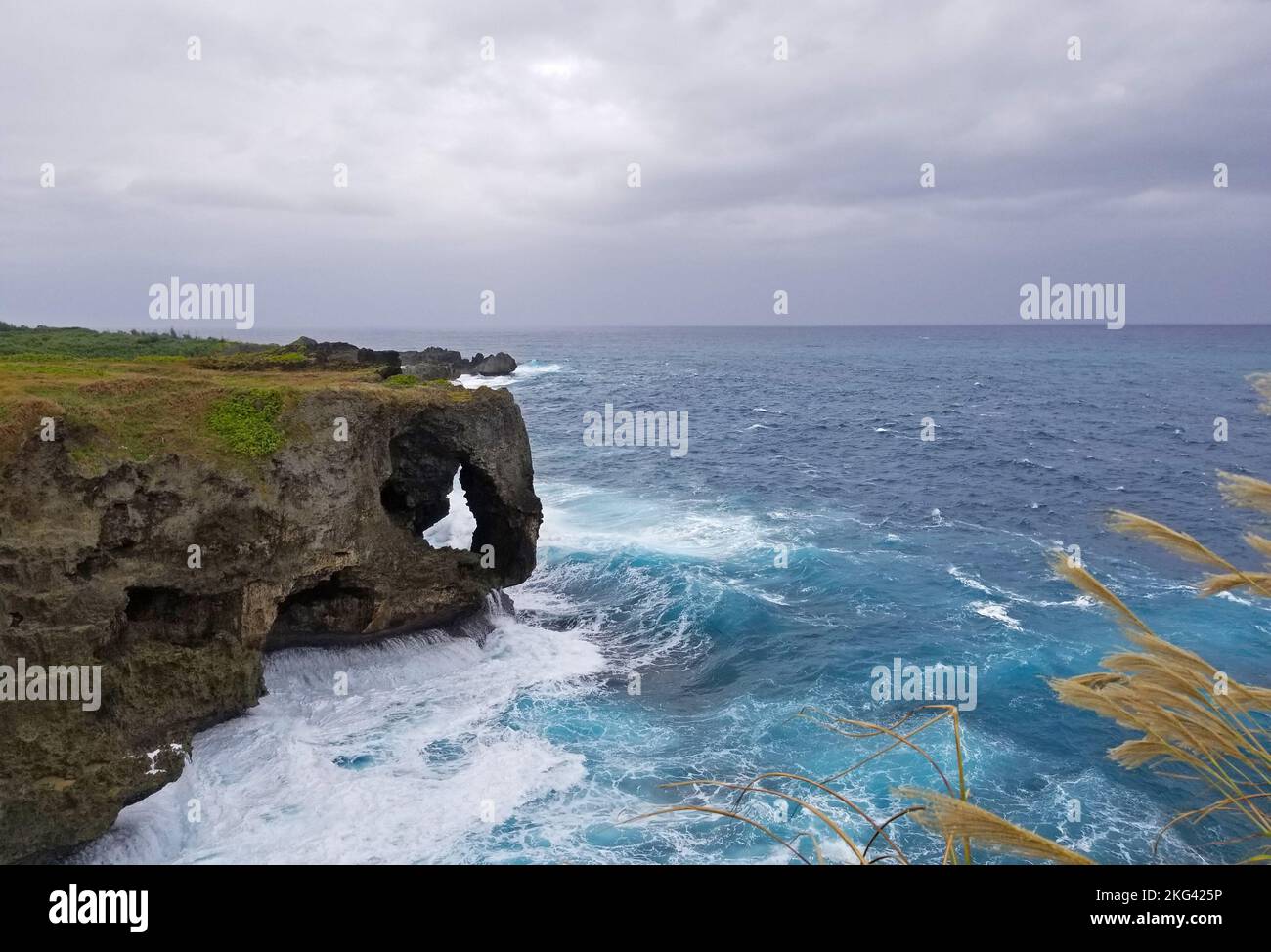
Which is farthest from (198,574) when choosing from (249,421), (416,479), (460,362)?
(460,362)

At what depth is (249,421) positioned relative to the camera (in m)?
20.8

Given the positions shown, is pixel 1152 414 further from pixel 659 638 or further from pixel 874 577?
pixel 659 638

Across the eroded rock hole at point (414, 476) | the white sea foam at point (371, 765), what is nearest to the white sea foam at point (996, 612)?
the white sea foam at point (371, 765)

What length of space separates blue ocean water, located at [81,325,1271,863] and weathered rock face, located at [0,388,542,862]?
1.23m

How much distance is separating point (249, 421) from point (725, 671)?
50.7ft

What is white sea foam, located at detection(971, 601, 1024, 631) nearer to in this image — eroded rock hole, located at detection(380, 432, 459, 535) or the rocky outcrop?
eroded rock hole, located at detection(380, 432, 459, 535)

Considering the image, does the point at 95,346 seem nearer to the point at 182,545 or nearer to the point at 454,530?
the point at 454,530

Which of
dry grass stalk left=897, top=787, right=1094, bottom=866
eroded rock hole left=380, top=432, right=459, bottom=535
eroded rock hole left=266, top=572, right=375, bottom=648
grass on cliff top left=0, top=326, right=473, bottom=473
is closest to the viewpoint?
dry grass stalk left=897, top=787, right=1094, bottom=866

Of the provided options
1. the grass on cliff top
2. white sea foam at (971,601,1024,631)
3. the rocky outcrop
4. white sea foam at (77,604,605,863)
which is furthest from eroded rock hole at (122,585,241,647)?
the rocky outcrop

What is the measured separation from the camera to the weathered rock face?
51.4ft

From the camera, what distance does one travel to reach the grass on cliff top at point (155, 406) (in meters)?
18.1

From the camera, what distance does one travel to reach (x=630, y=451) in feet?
191
